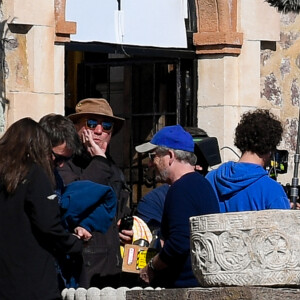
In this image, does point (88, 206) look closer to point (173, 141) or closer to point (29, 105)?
point (173, 141)

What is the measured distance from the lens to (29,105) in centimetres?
1030

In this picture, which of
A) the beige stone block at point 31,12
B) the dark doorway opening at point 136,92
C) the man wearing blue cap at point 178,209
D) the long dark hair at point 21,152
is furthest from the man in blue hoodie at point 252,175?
the dark doorway opening at point 136,92

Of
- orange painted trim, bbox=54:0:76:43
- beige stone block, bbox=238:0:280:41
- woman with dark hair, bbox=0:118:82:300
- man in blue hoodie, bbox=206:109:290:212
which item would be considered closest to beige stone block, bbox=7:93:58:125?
orange painted trim, bbox=54:0:76:43

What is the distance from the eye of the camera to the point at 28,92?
33.9ft

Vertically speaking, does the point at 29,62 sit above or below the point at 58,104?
above

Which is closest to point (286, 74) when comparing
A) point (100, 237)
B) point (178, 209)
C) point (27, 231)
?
point (100, 237)

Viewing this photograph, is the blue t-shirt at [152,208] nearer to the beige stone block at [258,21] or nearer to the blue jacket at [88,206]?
the blue jacket at [88,206]

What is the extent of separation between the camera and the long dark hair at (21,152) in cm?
695

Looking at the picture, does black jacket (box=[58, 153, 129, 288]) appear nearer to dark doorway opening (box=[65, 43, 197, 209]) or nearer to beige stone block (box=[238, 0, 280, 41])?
dark doorway opening (box=[65, 43, 197, 209])

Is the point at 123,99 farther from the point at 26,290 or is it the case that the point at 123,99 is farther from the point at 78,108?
the point at 26,290

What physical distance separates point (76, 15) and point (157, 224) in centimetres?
261

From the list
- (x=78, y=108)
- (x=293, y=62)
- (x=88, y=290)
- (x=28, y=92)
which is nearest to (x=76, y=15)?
(x=28, y=92)

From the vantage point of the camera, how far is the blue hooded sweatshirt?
25.0ft

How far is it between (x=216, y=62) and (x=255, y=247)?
5.15 metres
